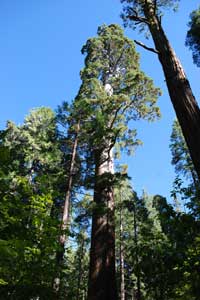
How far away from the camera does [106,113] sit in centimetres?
1173

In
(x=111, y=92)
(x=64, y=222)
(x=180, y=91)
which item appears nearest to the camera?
(x=180, y=91)

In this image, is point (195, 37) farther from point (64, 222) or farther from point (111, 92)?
point (64, 222)

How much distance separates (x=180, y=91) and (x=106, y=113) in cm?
720

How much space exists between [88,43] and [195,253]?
1350 centimetres

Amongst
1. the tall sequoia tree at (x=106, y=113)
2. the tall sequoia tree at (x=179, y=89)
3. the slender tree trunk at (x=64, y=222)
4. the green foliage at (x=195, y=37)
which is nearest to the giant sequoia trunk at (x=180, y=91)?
the tall sequoia tree at (x=179, y=89)

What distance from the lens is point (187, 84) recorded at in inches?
187

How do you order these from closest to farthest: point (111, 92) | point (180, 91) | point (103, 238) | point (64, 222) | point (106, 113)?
point (180, 91)
point (103, 238)
point (64, 222)
point (106, 113)
point (111, 92)

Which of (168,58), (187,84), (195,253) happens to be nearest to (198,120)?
(187,84)

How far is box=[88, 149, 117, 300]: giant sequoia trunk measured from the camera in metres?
6.95

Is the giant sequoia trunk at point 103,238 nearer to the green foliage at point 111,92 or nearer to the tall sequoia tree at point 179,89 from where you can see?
the green foliage at point 111,92

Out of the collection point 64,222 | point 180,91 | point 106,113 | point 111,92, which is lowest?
point 180,91

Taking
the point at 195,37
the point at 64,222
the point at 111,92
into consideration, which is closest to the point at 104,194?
the point at 64,222

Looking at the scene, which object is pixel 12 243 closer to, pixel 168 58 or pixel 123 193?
pixel 168 58

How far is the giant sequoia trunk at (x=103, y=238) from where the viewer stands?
6.95m
